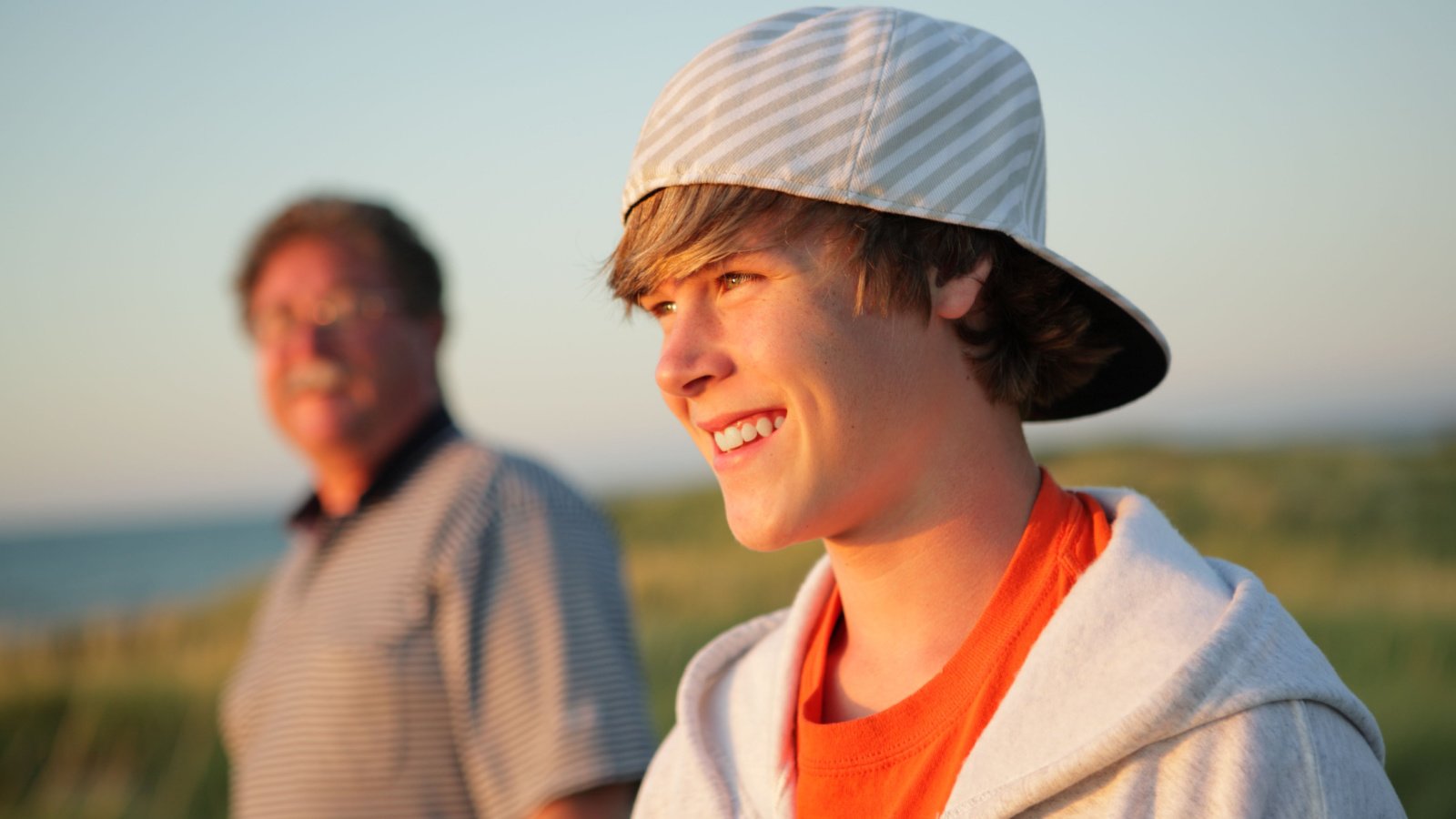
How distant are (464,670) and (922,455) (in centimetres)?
155

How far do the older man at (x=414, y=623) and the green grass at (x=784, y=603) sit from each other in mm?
3982

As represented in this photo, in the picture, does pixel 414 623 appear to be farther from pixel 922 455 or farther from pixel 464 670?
pixel 922 455

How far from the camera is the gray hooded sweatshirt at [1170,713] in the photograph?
4.72 ft

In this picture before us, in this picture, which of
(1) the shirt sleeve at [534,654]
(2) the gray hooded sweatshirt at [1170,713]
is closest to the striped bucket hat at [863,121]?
(2) the gray hooded sweatshirt at [1170,713]

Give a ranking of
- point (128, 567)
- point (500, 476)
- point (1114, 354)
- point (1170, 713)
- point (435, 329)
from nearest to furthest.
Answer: point (1170, 713)
point (1114, 354)
point (500, 476)
point (435, 329)
point (128, 567)

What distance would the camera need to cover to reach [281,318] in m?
3.56

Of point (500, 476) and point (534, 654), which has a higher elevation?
point (500, 476)

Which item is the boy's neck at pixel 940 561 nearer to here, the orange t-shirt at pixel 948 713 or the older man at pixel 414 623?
the orange t-shirt at pixel 948 713

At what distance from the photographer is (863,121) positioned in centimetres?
164

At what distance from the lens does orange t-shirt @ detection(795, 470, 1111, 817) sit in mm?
1633

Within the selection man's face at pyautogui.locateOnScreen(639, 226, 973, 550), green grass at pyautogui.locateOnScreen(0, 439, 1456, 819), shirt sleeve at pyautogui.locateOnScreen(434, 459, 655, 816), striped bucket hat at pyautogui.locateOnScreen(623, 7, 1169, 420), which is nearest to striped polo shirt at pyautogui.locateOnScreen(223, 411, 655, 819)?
shirt sleeve at pyautogui.locateOnScreen(434, 459, 655, 816)

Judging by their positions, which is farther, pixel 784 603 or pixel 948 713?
pixel 784 603

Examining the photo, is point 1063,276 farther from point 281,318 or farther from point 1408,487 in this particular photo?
point 1408,487

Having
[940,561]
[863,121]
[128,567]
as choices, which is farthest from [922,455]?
[128,567]
